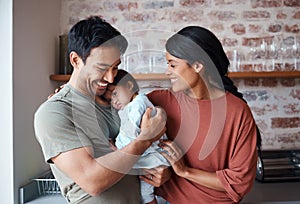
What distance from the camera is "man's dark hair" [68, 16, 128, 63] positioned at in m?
1.14

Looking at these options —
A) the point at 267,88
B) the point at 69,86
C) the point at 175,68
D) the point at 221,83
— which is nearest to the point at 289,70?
the point at 267,88

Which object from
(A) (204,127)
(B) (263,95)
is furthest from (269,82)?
(A) (204,127)

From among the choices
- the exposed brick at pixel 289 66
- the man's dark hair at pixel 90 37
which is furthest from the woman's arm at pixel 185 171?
the exposed brick at pixel 289 66

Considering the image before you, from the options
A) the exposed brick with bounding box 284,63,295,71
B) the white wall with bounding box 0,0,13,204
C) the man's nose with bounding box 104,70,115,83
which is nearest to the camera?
the man's nose with bounding box 104,70,115,83

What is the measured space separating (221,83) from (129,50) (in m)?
0.35

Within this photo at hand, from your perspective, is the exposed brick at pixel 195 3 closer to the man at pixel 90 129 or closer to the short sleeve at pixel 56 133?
the man at pixel 90 129

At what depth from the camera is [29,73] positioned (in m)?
1.79

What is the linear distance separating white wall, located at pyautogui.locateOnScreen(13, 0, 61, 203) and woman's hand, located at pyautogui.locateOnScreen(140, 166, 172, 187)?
71 centimetres

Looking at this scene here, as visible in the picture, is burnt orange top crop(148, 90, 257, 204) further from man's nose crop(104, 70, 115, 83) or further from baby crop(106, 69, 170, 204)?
man's nose crop(104, 70, 115, 83)

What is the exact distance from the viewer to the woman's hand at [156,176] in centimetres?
122

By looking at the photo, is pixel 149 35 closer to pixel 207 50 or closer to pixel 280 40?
pixel 207 50

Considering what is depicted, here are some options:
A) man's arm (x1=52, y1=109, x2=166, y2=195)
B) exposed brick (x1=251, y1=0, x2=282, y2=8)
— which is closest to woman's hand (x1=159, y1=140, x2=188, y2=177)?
man's arm (x1=52, y1=109, x2=166, y2=195)

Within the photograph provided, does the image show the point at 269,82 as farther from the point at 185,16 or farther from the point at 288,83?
the point at 185,16

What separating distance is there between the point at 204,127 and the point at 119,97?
31 cm
